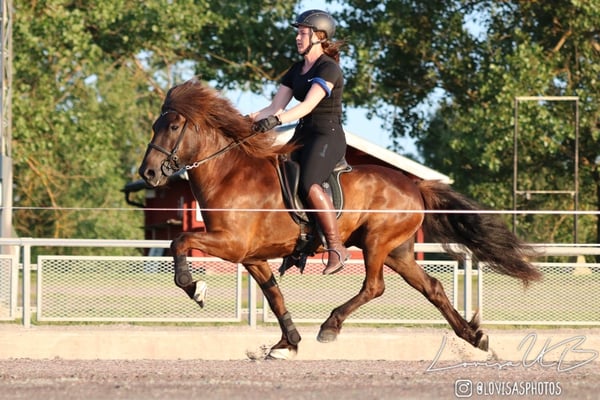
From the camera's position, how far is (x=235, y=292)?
42.5ft

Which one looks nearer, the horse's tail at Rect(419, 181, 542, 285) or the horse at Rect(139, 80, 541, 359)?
the horse at Rect(139, 80, 541, 359)

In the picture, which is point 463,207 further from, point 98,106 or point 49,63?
point 98,106

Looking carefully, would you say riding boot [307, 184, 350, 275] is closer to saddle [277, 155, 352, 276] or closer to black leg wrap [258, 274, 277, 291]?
saddle [277, 155, 352, 276]

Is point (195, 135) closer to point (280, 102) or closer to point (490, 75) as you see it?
point (280, 102)

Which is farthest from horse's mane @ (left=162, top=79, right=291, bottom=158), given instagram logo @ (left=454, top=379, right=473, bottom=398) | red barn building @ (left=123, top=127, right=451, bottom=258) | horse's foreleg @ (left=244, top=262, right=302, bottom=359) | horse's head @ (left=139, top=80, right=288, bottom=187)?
red barn building @ (left=123, top=127, right=451, bottom=258)

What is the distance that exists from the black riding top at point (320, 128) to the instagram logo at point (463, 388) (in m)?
2.26

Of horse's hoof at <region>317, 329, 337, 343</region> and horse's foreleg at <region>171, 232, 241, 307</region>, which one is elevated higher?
horse's foreleg at <region>171, 232, 241, 307</region>

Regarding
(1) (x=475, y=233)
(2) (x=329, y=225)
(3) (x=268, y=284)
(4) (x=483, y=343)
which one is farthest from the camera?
(1) (x=475, y=233)

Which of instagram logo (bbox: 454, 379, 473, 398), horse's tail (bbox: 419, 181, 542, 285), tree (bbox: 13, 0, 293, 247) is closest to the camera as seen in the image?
instagram logo (bbox: 454, 379, 473, 398)

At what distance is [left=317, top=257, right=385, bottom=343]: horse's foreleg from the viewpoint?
31.2ft

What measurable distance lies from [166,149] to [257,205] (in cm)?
82

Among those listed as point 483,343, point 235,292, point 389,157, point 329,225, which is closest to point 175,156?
point 329,225

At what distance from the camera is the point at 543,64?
2923cm

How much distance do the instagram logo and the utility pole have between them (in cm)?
1059
